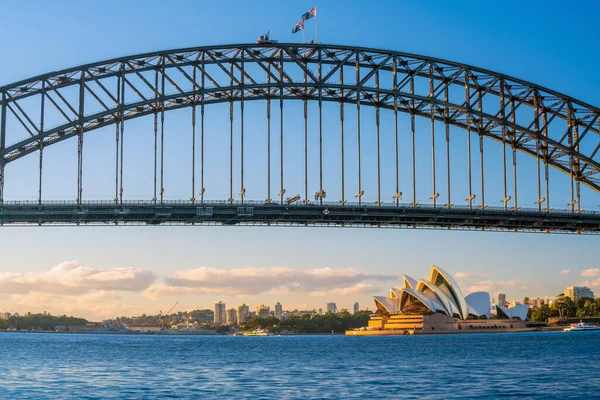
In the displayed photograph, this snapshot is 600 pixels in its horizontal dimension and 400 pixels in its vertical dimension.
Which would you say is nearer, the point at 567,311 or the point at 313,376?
the point at 313,376

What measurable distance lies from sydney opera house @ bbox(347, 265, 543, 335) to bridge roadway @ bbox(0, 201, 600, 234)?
35.5m

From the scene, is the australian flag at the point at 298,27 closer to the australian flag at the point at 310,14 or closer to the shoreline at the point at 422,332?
the australian flag at the point at 310,14

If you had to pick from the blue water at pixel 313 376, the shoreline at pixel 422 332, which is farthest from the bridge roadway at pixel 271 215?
the shoreline at pixel 422 332

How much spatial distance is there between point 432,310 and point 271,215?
4565 cm

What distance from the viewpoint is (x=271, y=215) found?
2335 inches

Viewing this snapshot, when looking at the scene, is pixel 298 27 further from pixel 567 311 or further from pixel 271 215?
pixel 567 311

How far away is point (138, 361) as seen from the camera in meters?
49.8

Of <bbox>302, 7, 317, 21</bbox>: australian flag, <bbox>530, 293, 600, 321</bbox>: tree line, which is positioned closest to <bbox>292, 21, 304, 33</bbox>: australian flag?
<bbox>302, 7, 317, 21</bbox>: australian flag

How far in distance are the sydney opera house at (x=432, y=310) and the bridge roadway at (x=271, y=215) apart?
3552 cm

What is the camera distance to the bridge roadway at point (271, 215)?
56.7 metres

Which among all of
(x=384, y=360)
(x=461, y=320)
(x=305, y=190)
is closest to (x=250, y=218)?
(x=305, y=190)

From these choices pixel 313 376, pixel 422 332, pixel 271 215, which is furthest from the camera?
pixel 422 332

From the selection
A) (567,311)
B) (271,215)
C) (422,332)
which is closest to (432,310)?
(422,332)

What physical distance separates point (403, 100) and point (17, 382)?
38.2 meters
